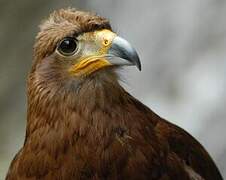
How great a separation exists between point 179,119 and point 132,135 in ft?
7.67

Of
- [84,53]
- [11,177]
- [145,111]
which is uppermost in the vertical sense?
[84,53]

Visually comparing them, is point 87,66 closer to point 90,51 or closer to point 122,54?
point 90,51

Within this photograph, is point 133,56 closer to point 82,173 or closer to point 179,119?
point 82,173

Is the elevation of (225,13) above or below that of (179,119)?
above

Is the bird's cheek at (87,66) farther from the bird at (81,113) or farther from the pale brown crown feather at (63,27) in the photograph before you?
the pale brown crown feather at (63,27)

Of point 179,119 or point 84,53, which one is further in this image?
point 179,119

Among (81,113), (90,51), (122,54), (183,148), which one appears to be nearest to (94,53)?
(90,51)

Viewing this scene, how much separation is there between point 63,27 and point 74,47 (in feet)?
0.34

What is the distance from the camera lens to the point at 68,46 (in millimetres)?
3785

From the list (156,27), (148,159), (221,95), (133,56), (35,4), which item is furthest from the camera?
(35,4)

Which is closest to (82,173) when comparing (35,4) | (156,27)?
(156,27)

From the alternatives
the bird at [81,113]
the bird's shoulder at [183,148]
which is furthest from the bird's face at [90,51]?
the bird's shoulder at [183,148]

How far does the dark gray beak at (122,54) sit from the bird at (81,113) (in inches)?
0.4

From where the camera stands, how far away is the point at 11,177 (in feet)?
13.1
